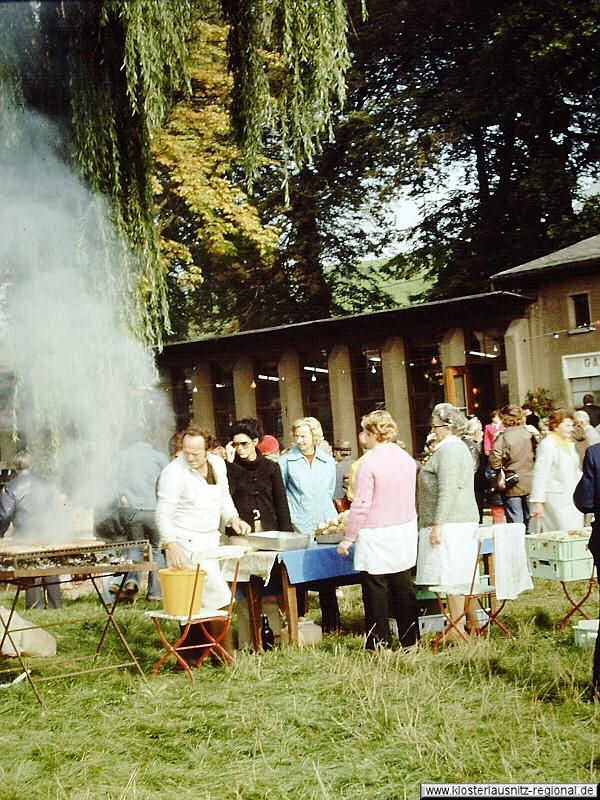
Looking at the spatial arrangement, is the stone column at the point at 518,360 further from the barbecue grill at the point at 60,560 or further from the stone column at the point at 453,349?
the barbecue grill at the point at 60,560

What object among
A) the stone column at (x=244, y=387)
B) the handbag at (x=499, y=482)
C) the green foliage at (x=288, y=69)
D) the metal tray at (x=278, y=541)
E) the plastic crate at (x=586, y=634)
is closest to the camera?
the green foliage at (x=288, y=69)

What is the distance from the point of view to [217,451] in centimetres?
977

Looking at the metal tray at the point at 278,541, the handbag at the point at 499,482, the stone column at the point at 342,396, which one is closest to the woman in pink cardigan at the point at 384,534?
the metal tray at the point at 278,541

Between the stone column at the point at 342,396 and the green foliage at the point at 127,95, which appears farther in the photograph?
the stone column at the point at 342,396

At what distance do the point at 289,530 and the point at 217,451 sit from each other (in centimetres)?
150

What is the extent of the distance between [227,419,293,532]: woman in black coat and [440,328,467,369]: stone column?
15100 millimetres

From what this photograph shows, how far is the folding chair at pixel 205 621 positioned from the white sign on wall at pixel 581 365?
15.5 meters

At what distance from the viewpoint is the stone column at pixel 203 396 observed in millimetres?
27875

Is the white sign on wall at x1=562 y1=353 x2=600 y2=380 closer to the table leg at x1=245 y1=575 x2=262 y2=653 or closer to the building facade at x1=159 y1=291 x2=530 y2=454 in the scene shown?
the building facade at x1=159 y1=291 x2=530 y2=454

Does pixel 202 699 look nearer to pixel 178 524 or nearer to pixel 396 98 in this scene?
pixel 178 524

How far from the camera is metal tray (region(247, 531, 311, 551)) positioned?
7785mm

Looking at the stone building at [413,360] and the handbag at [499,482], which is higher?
the stone building at [413,360]

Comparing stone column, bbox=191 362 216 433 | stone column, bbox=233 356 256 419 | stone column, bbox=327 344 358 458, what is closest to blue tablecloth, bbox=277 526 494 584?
stone column, bbox=327 344 358 458

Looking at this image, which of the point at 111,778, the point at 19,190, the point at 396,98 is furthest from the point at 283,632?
the point at 396,98
